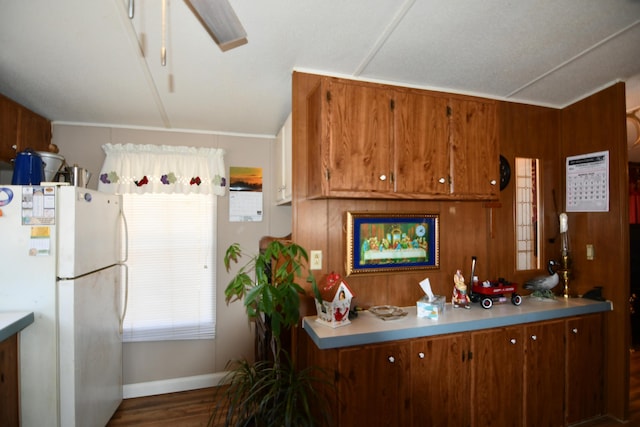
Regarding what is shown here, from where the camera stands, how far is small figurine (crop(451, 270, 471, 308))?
1988mm

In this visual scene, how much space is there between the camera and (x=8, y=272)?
1.63 metres

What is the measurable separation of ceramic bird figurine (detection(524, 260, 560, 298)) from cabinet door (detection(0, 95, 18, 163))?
3947 millimetres

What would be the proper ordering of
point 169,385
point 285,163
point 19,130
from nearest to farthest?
1. point 19,130
2. point 285,163
3. point 169,385

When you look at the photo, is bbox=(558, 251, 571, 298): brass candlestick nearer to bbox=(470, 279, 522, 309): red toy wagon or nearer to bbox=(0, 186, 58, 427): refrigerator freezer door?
bbox=(470, 279, 522, 309): red toy wagon

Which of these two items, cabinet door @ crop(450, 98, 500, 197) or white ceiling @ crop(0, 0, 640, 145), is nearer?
white ceiling @ crop(0, 0, 640, 145)

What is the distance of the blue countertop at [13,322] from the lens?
1.42 m

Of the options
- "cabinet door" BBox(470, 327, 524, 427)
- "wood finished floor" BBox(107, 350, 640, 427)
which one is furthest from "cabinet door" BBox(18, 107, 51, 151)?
"cabinet door" BBox(470, 327, 524, 427)

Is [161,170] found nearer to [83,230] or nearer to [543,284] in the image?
[83,230]

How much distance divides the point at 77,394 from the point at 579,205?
12.7ft

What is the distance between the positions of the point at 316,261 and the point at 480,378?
127cm

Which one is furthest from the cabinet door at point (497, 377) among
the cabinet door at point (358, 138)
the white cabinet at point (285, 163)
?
the white cabinet at point (285, 163)

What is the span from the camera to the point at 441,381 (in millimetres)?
1683

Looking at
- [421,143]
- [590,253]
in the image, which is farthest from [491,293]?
[421,143]

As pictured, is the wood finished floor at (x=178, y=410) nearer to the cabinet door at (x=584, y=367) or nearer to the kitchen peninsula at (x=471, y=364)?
the cabinet door at (x=584, y=367)
